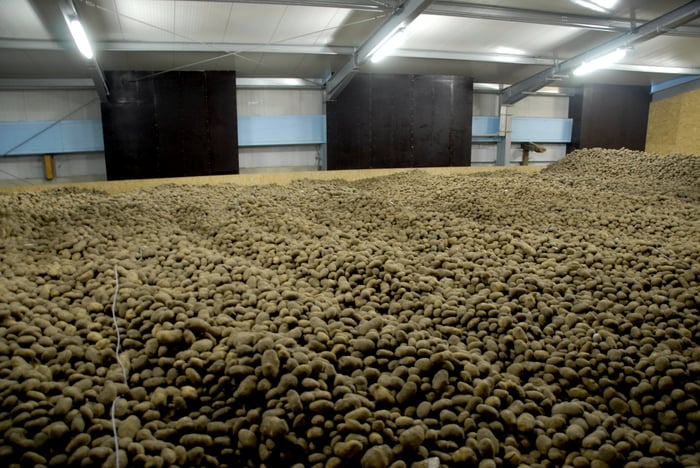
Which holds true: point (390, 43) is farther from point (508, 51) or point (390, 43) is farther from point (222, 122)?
point (222, 122)

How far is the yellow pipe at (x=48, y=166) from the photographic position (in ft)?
26.1

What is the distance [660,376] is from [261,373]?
138 cm

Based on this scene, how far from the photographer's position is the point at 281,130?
29.6 ft

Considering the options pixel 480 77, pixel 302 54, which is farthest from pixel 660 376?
pixel 480 77

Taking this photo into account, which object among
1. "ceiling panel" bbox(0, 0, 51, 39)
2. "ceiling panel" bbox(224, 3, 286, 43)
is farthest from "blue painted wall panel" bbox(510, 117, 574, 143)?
"ceiling panel" bbox(0, 0, 51, 39)

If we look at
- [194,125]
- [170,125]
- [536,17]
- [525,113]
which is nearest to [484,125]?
[525,113]

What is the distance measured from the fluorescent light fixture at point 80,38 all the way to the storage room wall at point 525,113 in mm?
8093

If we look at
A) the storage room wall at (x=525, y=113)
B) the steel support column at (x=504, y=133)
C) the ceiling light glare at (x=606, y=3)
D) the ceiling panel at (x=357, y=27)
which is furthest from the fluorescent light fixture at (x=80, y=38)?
the steel support column at (x=504, y=133)

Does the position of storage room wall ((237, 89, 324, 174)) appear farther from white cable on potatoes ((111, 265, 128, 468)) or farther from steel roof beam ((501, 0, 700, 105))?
white cable on potatoes ((111, 265, 128, 468))

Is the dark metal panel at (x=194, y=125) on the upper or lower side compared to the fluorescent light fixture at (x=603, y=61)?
lower

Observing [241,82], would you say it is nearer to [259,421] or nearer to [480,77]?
[480,77]

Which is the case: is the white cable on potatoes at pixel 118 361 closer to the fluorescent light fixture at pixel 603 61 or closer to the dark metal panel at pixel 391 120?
the dark metal panel at pixel 391 120

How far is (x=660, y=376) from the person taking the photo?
1.49 meters

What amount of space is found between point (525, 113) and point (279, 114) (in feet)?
20.7
